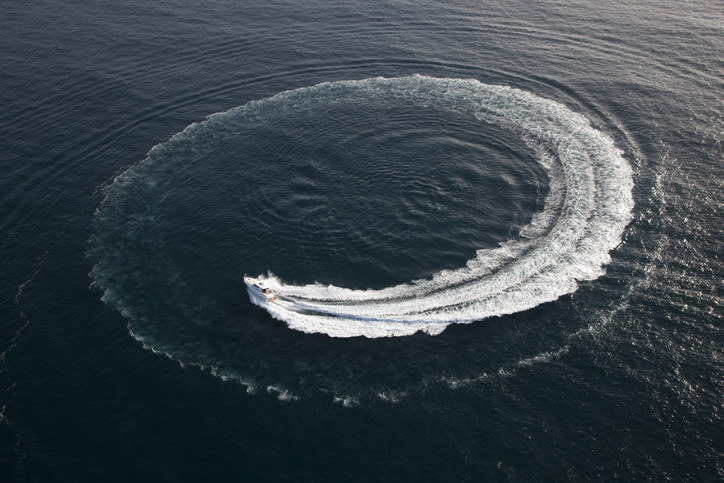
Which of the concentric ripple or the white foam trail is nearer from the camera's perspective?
the white foam trail

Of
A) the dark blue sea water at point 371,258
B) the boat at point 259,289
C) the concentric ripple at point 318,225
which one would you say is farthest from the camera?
the boat at point 259,289

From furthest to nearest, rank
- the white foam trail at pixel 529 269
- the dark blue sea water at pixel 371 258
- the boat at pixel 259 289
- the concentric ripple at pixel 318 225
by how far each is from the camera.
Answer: the boat at pixel 259 289
the concentric ripple at pixel 318 225
the white foam trail at pixel 529 269
the dark blue sea water at pixel 371 258

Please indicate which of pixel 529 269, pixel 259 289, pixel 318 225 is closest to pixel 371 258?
pixel 318 225

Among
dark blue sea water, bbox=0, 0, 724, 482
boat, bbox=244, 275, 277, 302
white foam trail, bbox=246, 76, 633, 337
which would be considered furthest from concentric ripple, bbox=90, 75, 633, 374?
boat, bbox=244, 275, 277, 302

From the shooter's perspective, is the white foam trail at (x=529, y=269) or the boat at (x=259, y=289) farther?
the boat at (x=259, y=289)

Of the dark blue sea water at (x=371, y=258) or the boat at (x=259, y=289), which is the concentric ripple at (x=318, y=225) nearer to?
the dark blue sea water at (x=371, y=258)

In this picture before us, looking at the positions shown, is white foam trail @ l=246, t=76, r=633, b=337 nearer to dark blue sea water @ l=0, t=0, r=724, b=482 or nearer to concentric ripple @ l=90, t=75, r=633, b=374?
concentric ripple @ l=90, t=75, r=633, b=374

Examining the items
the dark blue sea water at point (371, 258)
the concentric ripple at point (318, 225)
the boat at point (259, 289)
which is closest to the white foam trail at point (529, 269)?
the concentric ripple at point (318, 225)

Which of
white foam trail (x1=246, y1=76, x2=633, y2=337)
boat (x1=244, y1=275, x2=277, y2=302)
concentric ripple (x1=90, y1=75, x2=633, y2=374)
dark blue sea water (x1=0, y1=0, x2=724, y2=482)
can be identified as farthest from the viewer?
boat (x1=244, y1=275, x2=277, y2=302)
